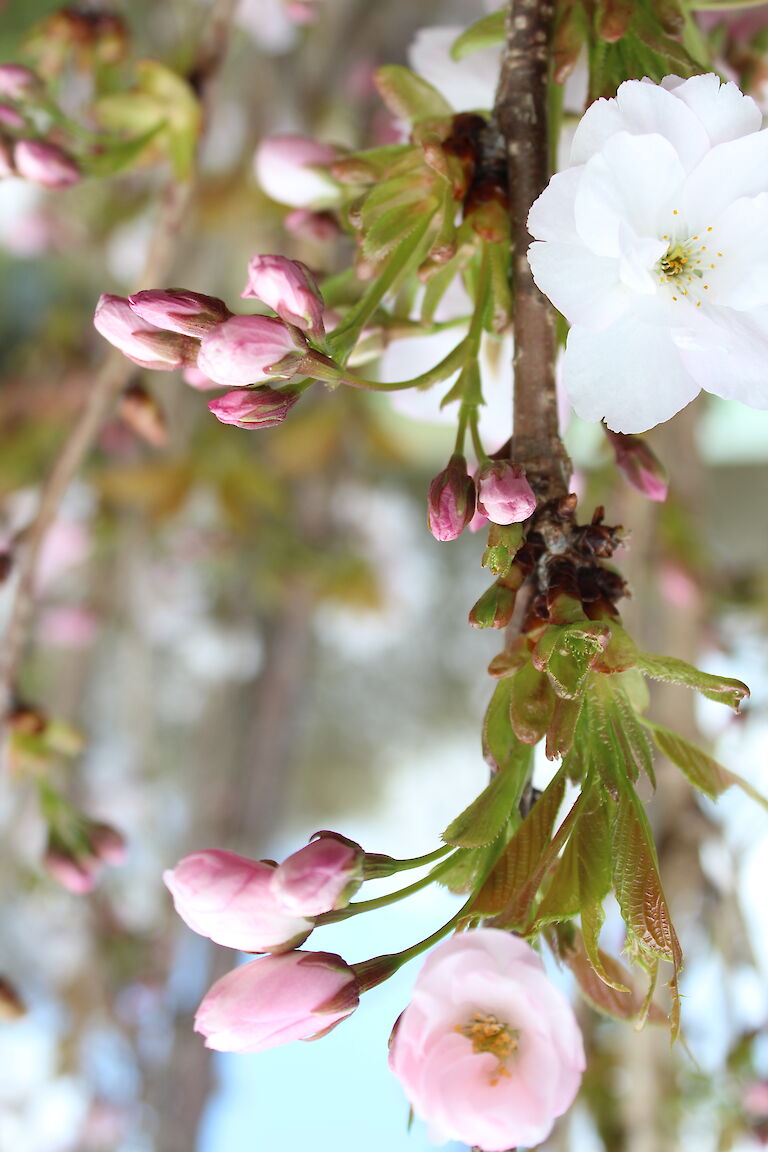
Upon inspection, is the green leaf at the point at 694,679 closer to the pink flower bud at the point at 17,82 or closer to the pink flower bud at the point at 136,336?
the pink flower bud at the point at 136,336

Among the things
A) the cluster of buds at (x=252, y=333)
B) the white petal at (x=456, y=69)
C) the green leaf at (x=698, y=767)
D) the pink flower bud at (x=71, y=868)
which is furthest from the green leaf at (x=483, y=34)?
the pink flower bud at (x=71, y=868)

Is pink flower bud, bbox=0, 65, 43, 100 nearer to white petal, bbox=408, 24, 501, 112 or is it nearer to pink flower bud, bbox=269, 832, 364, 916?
white petal, bbox=408, 24, 501, 112

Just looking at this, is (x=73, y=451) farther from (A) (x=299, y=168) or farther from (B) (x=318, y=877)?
(B) (x=318, y=877)

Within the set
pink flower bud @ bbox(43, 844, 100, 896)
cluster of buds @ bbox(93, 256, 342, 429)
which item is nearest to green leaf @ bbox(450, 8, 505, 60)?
cluster of buds @ bbox(93, 256, 342, 429)

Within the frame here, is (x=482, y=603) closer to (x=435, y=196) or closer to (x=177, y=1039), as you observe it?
(x=435, y=196)

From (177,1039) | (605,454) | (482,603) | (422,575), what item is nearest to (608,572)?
(482,603)

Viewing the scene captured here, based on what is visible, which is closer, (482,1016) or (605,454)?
(482,1016)

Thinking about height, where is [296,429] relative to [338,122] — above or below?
below
